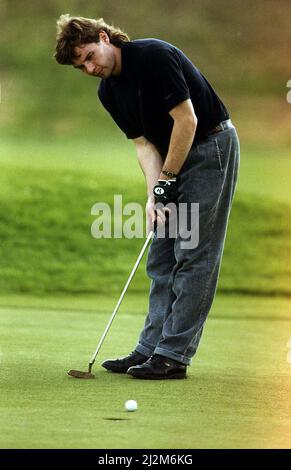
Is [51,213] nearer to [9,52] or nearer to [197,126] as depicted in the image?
[9,52]

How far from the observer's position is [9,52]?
9555 mm

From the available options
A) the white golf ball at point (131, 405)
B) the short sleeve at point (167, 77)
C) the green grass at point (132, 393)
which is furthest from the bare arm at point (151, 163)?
the white golf ball at point (131, 405)

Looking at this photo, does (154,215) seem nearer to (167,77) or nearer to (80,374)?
(167,77)

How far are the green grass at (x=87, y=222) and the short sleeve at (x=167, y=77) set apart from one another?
4.45 meters

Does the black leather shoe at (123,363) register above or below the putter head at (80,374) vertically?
below

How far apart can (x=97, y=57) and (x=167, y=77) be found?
25 cm

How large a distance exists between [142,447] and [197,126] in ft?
4.86

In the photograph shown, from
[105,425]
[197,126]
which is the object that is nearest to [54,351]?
[197,126]

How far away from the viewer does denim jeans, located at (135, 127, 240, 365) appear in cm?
353

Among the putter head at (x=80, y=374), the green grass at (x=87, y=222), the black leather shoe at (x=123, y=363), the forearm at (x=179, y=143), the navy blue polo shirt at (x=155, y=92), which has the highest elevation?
the navy blue polo shirt at (x=155, y=92)

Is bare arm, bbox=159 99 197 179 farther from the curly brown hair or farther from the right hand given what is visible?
the curly brown hair

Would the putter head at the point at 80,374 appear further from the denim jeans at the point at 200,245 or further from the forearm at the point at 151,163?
the forearm at the point at 151,163

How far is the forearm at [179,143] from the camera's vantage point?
11.1 ft

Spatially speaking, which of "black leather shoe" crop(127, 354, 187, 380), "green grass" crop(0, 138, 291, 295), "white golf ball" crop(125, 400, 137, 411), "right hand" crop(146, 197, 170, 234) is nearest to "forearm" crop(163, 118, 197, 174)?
"right hand" crop(146, 197, 170, 234)
